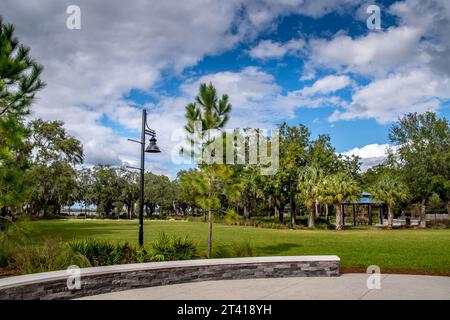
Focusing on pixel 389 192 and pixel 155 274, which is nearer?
pixel 155 274

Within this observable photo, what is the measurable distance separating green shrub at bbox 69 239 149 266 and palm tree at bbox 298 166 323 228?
90.9 feet

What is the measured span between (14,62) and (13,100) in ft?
3.02

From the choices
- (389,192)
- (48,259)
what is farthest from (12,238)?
(389,192)

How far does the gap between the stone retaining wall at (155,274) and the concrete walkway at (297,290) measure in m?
0.18

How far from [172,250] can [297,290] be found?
13.3ft

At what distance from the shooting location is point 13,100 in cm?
925

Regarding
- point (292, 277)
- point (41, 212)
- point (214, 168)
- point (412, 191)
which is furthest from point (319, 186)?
point (41, 212)

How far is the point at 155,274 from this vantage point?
8.01 m

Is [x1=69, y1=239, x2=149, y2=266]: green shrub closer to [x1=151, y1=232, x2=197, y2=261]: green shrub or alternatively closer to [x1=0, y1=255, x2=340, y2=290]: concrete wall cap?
[x1=151, y1=232, x2=197, y2=261]: green shrub

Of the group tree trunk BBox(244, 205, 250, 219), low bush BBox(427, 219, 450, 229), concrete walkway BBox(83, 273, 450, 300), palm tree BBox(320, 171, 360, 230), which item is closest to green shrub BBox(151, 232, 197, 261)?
concrete walkway BBox(83, 273, 450, 300)

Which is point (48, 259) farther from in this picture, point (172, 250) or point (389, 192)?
point (389, 192)

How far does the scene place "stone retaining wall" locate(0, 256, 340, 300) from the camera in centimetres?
633
